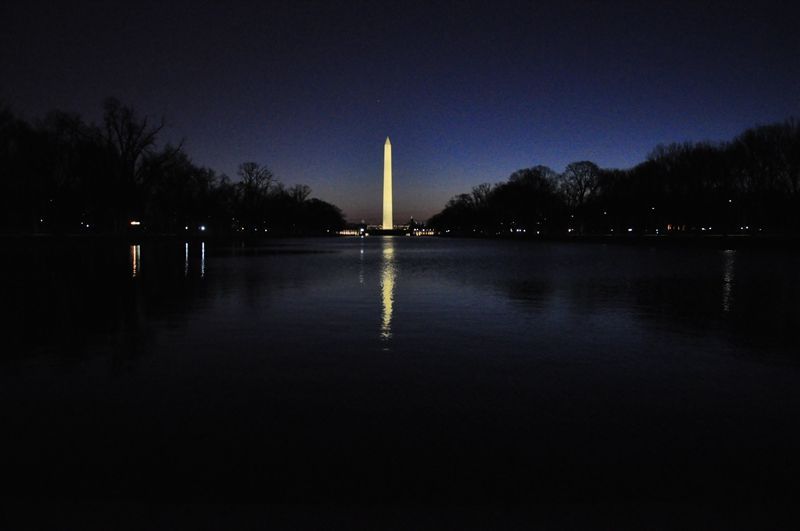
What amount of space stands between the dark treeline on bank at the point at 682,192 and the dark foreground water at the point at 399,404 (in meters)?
67.7

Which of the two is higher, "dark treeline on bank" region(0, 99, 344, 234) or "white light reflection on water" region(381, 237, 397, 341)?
"dark treeline on bank" region(0, 99, 344, 234)

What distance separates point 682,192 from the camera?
3378 inches

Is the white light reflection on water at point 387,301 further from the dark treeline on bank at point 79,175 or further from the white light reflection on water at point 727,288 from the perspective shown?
the dark treeline on bank at point 79,175

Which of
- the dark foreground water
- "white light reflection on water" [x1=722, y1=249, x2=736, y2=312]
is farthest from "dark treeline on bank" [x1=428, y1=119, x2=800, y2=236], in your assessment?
the dark foreground water

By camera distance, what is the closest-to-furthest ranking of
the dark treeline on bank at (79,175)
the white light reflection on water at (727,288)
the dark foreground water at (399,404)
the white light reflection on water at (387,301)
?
the dark foreground water at (399,404)
the white light reflection on water at (387,301)
the white light reflection on water at (727,288)
the dark treeline on bank at (79,175)

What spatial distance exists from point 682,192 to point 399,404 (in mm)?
89873

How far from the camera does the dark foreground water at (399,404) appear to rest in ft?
16.2

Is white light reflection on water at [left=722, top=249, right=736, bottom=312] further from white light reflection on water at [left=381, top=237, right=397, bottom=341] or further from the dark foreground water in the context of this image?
white light reflection on water at [left=381, top=237, right=397, bottom=341]

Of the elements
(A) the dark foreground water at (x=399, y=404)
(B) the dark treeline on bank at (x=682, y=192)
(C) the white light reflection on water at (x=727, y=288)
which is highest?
(B) the dark treeline on bank at (x=682, y=192)

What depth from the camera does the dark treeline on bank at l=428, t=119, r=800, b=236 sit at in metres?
71.8

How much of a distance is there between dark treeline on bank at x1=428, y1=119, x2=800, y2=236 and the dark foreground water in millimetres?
67732

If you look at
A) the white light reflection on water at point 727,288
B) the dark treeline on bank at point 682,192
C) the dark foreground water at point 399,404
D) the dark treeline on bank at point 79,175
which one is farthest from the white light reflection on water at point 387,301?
the dark treeline on bank at point 682,192

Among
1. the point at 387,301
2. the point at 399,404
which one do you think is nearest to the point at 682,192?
the point at 387,301

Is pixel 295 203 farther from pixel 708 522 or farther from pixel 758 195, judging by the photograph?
pixel 708 522
